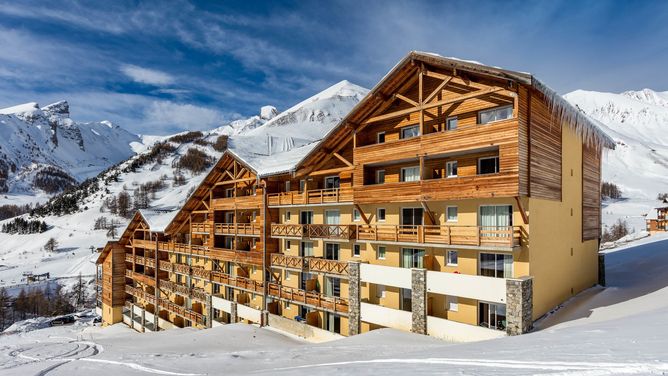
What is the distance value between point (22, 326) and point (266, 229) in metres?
52.2

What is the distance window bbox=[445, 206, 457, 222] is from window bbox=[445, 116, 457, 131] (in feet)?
13.8

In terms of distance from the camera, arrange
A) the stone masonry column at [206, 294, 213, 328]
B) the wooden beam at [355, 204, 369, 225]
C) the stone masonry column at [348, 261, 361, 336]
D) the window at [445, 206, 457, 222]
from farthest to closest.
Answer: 1. the stone masonry column at [206, 294, 213, 328]
2. the wooden beam at [355, 204, 369, 225]
3. the stone masonry column at [348, 261, 361, 336]
4. the window at [445, 206, 457, 222]

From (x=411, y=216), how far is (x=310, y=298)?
883 cm

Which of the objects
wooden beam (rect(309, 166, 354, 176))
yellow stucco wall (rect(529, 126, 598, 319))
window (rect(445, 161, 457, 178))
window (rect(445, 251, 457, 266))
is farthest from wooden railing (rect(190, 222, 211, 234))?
yellow stucco wall (rect(529, 126, 598, 319))

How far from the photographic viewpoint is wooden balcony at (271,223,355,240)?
24.3 metres

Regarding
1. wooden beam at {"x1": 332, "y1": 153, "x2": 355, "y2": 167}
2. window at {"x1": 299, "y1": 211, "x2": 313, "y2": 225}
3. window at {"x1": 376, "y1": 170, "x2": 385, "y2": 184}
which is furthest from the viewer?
window at {"x1": 299, "y1": 211, "x2": 313, "y2": 225}

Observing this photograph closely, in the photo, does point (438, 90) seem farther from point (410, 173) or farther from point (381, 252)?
point (381, 252)

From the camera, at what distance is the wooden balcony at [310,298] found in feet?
79.3

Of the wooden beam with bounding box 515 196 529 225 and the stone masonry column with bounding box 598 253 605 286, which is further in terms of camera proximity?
the stone masonry column with bounding box 598 253 605 286

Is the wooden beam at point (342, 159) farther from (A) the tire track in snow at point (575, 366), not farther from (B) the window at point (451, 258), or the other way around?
(A) the tire track in snow at point (575, 366)

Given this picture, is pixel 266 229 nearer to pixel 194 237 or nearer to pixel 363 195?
pixel 363 195

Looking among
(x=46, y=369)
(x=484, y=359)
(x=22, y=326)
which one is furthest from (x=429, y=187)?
(x=22, y=326)

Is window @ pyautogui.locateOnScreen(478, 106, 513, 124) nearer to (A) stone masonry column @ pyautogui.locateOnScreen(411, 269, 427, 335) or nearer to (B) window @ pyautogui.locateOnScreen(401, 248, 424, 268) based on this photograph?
(B) window @ pyautogui.locateOnScreen(401, 248, 424, 268)

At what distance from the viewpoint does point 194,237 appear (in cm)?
4022
